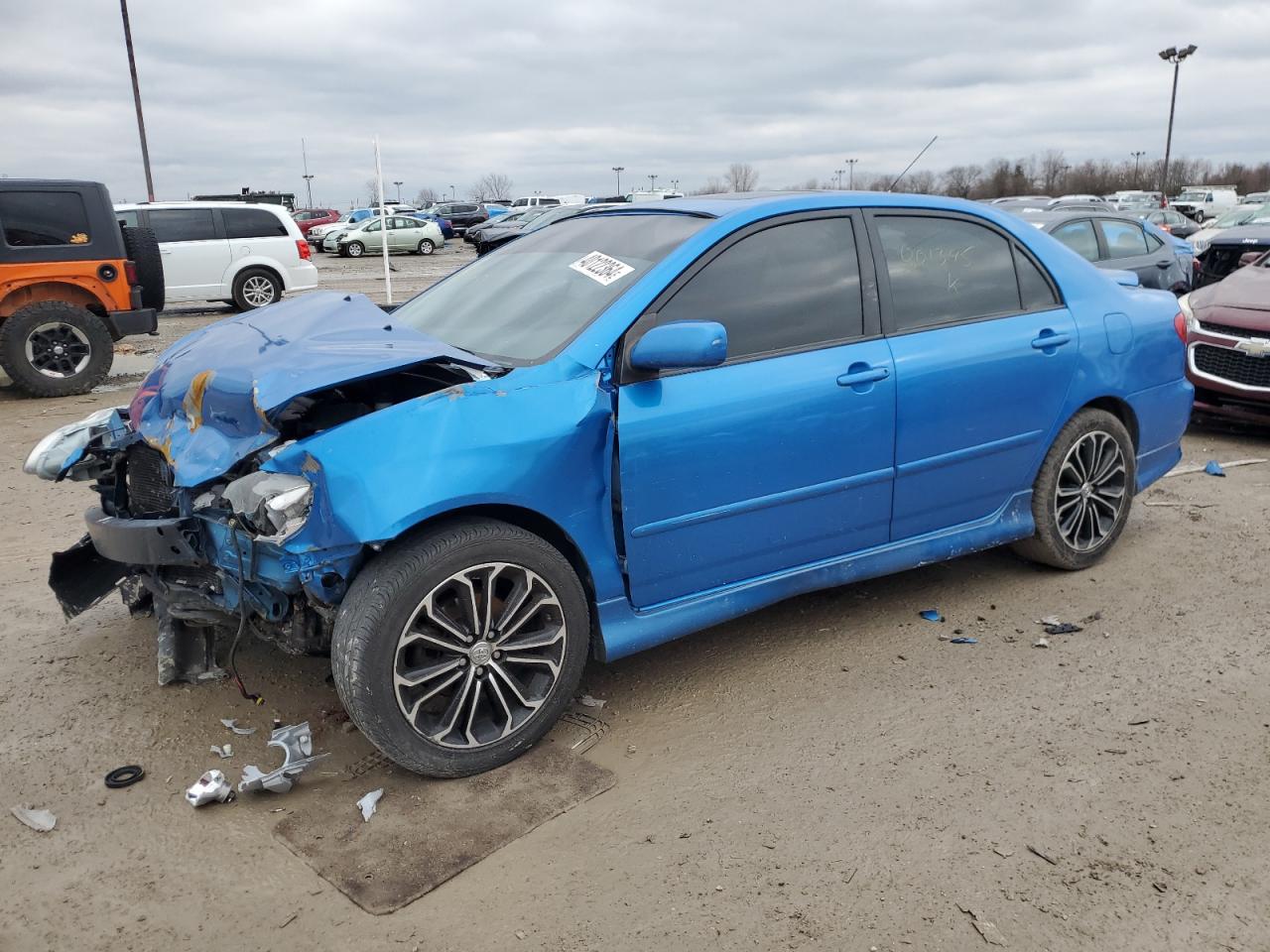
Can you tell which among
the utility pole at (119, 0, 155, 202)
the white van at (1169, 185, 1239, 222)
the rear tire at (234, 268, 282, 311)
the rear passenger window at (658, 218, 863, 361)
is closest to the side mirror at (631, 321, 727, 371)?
the rear passenger window at (658, 218, 863, 361)

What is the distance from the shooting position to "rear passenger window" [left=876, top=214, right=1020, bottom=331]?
406cm

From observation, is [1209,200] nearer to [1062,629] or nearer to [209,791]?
[1062,629]

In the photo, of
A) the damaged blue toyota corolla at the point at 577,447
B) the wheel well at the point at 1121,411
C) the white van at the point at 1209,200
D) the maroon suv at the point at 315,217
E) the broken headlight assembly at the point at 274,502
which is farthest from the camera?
the maroon suv at the point at 315,217

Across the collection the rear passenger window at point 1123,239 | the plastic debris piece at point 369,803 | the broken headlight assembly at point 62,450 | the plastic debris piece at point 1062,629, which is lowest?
the plastic debris piece at point 1062,629

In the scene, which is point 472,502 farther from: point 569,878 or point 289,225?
point 289,225

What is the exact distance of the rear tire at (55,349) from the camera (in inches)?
380

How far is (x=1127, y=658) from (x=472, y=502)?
2693 mm

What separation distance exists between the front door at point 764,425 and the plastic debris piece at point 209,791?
1420mm

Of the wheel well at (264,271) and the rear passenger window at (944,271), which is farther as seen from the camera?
the wheel well at (264,271)

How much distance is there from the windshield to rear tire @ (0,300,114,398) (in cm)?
703

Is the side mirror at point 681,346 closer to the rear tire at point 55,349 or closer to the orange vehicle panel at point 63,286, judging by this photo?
the rear tire at point 55,349

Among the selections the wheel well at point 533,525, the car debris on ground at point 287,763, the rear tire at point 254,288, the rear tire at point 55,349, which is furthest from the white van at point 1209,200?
the car debris on ground at point 287,763

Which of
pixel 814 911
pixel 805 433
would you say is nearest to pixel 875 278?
pixel 805 433

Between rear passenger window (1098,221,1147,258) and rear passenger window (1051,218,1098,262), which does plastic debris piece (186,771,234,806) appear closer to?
rear passenger window (1051,218,1098,262)
